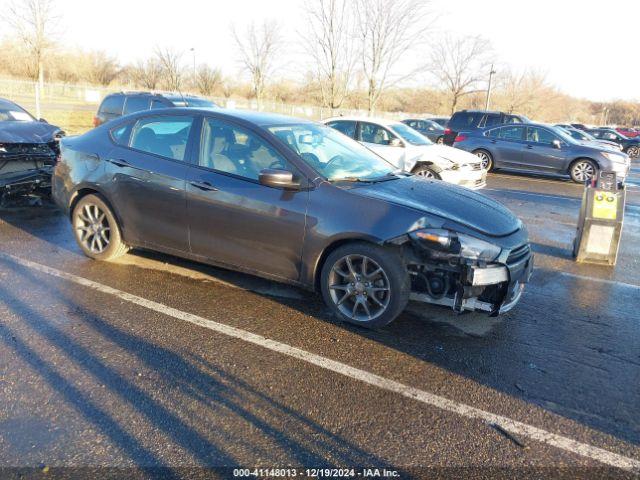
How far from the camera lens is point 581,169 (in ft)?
45.7

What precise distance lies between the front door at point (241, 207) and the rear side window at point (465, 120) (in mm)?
15468

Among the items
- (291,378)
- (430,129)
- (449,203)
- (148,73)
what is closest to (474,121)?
(430,129)

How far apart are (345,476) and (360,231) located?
1.91m

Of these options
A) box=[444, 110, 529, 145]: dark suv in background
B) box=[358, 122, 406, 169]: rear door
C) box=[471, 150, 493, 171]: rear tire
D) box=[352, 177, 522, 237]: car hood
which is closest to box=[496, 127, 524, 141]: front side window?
box=[471, 150, 493, 171]: rear tire

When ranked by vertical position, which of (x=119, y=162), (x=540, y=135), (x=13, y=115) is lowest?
(x=119, y=162)

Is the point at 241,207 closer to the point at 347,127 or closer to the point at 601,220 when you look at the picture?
the point at 601,220

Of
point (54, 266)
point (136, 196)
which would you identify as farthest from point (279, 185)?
point (54, 266)

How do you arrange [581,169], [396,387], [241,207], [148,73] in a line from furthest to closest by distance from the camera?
[148,73] < [581,169] < [241,207] < [396,387]

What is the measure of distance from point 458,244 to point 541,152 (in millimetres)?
12126

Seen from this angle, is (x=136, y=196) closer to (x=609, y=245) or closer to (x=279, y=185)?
(x=279, y=185)

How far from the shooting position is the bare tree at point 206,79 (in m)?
52.2

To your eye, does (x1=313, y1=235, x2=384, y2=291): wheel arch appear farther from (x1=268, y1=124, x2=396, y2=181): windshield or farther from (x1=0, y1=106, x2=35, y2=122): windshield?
(x1=0, y1=106, x2=35, y2=122): windshield

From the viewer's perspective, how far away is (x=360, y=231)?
392cm

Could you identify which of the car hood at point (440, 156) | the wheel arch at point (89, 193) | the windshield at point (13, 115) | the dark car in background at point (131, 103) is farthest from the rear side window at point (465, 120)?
the wheel arch at point (89, 193)
